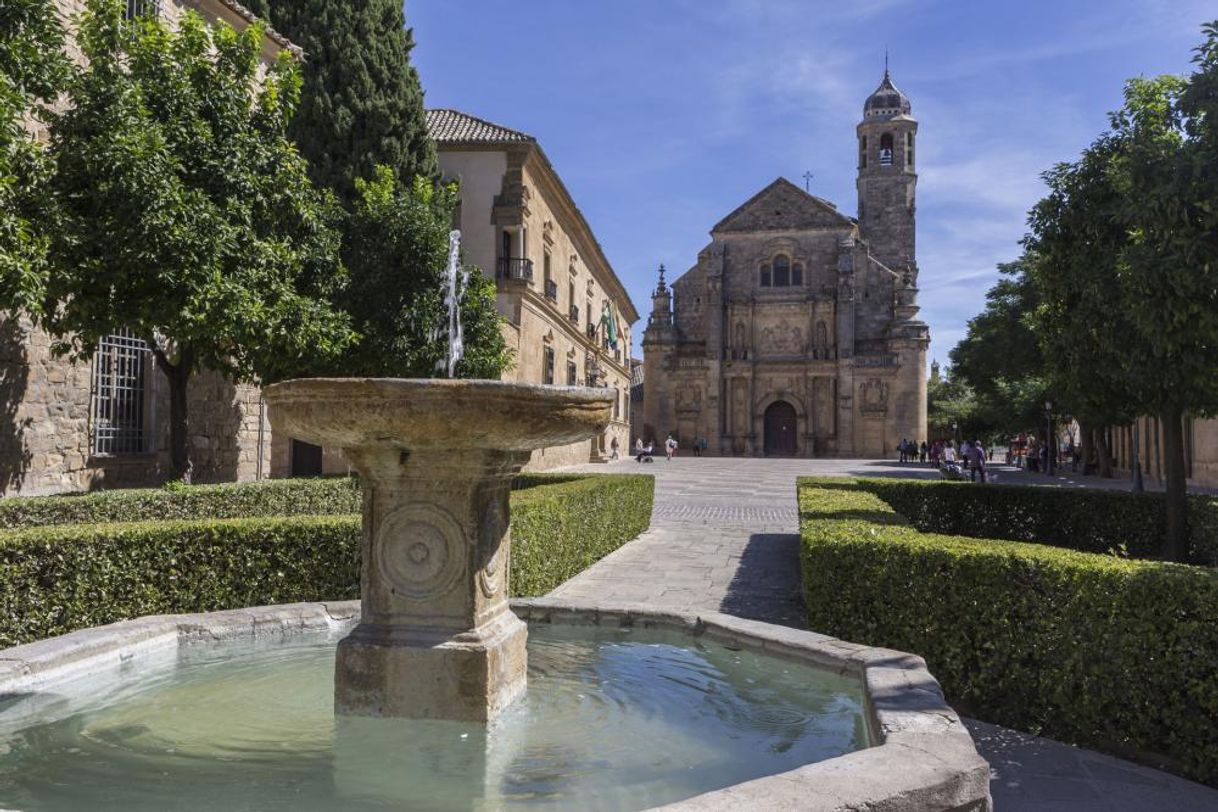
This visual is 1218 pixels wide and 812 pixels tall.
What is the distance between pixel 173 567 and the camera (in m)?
5.79

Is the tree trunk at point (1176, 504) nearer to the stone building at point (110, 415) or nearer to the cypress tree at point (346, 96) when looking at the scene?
the stone building at point (110, 415)

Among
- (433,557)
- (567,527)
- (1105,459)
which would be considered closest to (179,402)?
(567,527)

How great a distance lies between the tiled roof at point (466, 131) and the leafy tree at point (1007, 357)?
623 inches

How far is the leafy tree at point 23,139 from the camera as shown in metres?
7.70

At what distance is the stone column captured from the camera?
348 centimetres

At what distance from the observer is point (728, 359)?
4641 cm

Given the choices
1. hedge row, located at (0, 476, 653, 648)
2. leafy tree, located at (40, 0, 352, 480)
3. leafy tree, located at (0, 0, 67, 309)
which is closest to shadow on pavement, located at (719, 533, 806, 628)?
hedge row, located at (0, 476, 653, 648)

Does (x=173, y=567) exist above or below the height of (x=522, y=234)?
below

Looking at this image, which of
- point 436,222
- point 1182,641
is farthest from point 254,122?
point 1182,641

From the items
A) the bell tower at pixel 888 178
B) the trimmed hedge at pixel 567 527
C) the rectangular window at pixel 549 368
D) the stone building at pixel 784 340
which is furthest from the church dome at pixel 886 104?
the trimmed hedge at pixel 567 527

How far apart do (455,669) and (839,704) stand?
67.8 inches

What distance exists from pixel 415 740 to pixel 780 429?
1739 inches

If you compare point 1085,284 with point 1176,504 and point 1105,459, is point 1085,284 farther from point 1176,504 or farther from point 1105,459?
point 1105,459

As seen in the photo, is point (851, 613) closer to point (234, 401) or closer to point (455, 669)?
point (455, 669)
